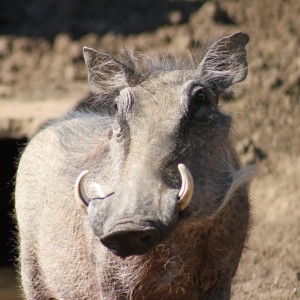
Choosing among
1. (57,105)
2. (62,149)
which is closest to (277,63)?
(57,105)

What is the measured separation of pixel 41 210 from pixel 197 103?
1343 millimetres

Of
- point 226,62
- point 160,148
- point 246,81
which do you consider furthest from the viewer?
point 246,81

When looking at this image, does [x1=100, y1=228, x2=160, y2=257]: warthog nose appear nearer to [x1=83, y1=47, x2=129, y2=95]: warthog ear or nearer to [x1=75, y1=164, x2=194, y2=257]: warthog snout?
[x1=75, y1=164, x2=194, y2=257]: warthog snout

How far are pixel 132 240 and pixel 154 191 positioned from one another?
23 centimetres

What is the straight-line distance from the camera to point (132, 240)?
4.34m

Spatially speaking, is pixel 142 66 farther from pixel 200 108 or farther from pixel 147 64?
pixel 200 108

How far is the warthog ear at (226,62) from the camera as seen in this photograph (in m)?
5.12

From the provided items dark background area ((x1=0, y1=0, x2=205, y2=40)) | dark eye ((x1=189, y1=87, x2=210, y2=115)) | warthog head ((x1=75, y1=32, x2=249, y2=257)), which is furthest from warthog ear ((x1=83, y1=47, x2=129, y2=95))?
dark background area ((x1=0, y1=0, x2=205, y2=40))

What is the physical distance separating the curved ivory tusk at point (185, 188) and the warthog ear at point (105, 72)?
2.29 feet

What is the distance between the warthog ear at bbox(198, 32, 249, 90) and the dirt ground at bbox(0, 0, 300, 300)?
69.9 inches

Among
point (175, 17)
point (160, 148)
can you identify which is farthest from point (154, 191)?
point (175, 17)

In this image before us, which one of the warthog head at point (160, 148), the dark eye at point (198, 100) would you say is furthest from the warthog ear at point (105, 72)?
the dark eye at point (198, 100)

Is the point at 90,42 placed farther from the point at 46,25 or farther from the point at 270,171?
the point at 270,171

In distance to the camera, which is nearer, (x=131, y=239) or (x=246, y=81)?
(x=131, y=239)
